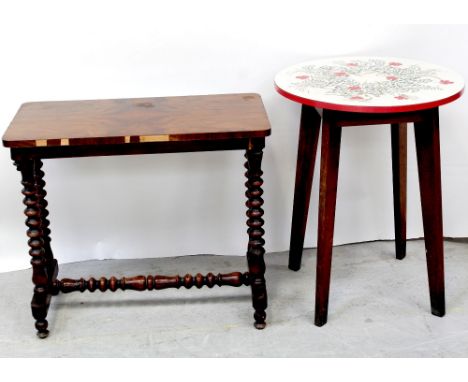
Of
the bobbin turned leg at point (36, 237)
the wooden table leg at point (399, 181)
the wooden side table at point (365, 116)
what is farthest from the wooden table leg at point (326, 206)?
the bobbin turned leg at point (36, 237)

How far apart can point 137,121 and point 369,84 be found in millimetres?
859

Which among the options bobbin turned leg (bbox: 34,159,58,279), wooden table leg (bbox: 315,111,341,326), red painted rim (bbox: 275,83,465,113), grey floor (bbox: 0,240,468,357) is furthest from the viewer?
bobbin turned leg (bbox: 34,159,58,279)

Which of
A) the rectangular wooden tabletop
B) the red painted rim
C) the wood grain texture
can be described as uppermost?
the red painted rim

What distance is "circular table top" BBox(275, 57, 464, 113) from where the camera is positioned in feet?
8.37

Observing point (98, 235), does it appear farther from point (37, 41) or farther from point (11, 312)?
point (37, 41)

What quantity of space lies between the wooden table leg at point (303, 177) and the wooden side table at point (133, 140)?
0.25m

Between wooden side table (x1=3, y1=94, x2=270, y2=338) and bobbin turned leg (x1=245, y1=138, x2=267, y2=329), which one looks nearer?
wooden side table (x1=3, y1=94, x2=270, y2=338)

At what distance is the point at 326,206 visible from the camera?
2770 mm

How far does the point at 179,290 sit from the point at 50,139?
0.95 m

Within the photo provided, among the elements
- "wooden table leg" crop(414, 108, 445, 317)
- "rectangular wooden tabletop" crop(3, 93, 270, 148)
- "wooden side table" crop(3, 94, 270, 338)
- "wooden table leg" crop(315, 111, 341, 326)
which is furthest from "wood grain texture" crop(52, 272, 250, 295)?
"wooden table leg" crop(414, 108, 445, 317)

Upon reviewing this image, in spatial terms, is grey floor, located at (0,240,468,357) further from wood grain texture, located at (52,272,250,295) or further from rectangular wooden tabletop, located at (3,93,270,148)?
rectangular wooden tabletop, located at (3,93,270,148)

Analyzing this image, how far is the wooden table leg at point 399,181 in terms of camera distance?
320cm

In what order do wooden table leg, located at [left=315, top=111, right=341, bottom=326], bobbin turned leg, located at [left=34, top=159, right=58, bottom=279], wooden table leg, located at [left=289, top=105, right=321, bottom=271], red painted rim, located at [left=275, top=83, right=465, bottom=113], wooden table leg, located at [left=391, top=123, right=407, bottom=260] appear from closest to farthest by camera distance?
red painted rim, located at [left=275, top=83, right=465, bottom=113] < wooden table leg, located at [left=315, top=111, right=341, bottom=326] < bobbin turned leg, located at [left=34, top=159, right=58, bottom=279] < wooden table leg, located at [left=289, top=105, right=321, bottom=271] < wooden table leg, located at [left=391, top=123, right=407, bottom=260]

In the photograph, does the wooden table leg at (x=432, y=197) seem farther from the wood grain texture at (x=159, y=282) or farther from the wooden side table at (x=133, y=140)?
the wood grain texture at (x=159, y=282)
